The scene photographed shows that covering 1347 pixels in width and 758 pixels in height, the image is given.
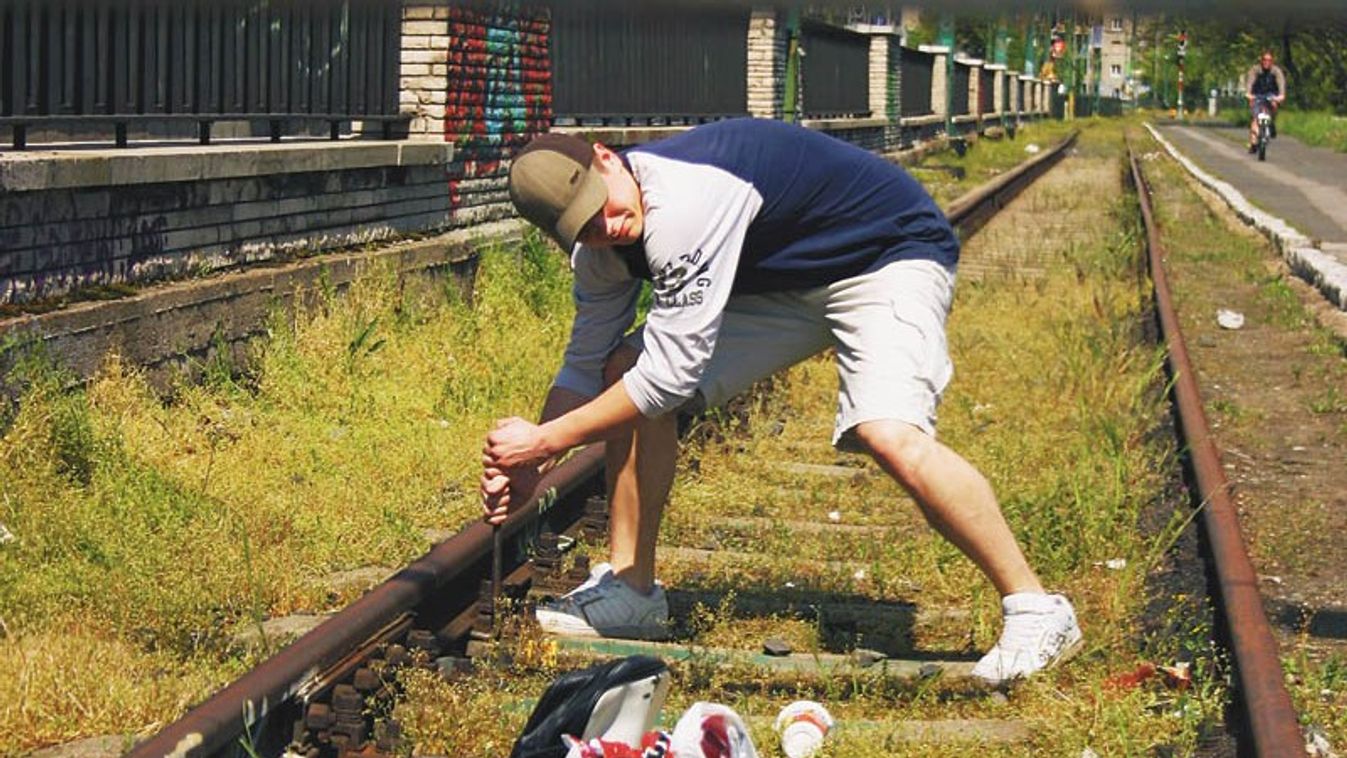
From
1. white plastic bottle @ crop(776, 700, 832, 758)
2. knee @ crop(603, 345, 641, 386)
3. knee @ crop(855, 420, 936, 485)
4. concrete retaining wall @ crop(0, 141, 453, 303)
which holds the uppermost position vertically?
concrete retaining wall @ crop(0, 141, 453, 303)

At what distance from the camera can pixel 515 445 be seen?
440cm

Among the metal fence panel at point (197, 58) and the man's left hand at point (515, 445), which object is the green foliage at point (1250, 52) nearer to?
the man's left hand at point (515, 445)

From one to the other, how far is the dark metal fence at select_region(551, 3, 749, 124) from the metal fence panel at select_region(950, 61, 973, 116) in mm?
22485

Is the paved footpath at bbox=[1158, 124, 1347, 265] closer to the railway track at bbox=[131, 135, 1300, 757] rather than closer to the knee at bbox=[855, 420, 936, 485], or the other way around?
the railway track at bbox=[131, 135, 1300, 757]

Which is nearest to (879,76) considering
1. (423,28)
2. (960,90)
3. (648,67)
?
(648,67)

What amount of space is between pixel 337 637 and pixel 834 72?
81.8 ft

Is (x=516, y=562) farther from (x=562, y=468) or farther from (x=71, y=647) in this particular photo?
(x=71, y=647)

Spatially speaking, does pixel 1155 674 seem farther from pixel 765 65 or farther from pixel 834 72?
pixel 834 72

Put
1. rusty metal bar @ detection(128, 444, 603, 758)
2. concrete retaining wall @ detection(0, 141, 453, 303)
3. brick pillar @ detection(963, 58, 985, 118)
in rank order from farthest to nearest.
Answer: brick pillar @ detection(963, 58, 985, 118)
concrete retaining wall @ detection(0, 141, 453, 303)
rusty metal bar @ detection(128, 444, 603, 758)

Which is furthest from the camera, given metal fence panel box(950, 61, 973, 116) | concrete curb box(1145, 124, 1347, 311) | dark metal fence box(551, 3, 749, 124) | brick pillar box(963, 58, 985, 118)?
brick pillar box(963, 58, 985, 118)

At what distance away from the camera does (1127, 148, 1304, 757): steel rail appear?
12.8ft

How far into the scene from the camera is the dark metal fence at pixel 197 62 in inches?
297

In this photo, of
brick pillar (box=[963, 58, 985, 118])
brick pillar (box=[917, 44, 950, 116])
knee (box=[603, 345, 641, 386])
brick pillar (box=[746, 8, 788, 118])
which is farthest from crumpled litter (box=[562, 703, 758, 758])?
brick pillar (box=[963, 58, 985, 118])

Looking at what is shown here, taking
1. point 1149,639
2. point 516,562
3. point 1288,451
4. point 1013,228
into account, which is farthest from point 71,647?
point 1013,228
